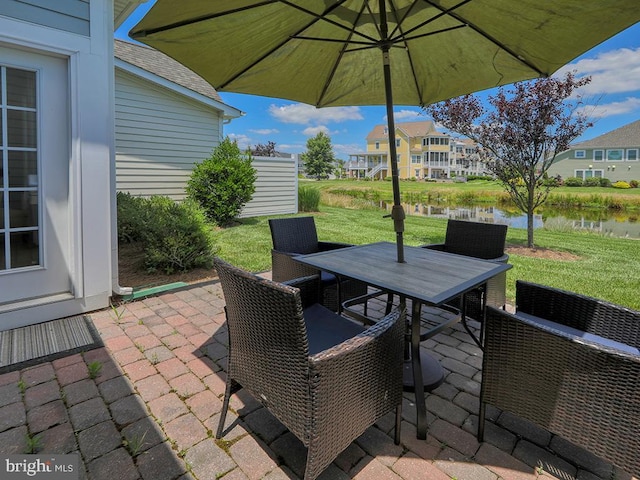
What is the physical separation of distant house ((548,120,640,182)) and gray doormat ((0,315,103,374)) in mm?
38505

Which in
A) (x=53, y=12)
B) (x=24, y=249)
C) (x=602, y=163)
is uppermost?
(x=602, y=163)

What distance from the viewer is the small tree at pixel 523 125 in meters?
5.77

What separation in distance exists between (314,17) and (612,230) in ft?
43.9

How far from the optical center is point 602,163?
113 feet

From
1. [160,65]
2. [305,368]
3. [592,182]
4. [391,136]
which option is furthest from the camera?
[592,182]

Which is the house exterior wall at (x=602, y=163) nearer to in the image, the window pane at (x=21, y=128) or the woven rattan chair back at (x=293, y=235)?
the woven rattan chair back at (x=293, y=235)

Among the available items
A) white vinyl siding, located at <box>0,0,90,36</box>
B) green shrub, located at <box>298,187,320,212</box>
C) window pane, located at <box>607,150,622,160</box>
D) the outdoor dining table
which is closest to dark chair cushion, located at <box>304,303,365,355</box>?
the outdoor dining table

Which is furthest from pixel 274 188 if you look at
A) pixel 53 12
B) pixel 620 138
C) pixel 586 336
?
pixel 620 138

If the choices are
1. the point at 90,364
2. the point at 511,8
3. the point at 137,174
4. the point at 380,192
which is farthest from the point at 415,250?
the point at 380,192

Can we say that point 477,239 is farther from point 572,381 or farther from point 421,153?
point 421,153

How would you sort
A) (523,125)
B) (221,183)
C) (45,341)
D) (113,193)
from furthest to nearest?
(221,183), (523,125), (113,193), (45,341)

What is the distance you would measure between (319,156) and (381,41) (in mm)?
48764

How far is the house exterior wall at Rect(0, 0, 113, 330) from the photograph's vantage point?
2.97m

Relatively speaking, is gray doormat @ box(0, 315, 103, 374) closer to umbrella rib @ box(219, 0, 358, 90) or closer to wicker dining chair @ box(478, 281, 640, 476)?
umbrella rib @ box(219, 0, 358, 90)
